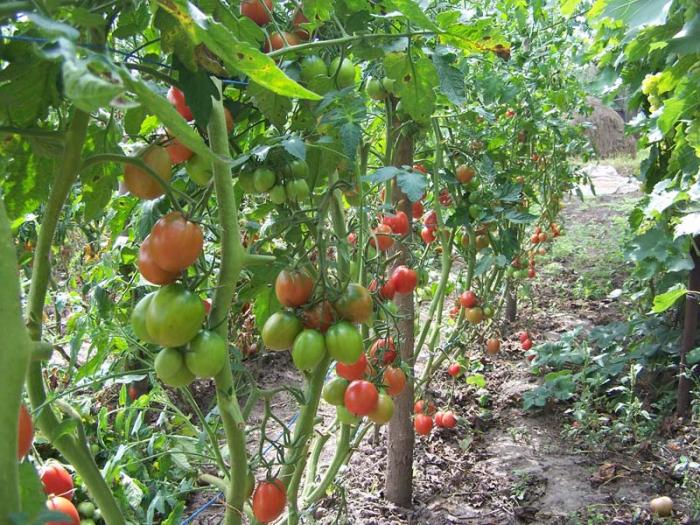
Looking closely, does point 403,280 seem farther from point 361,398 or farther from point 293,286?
point 293,286

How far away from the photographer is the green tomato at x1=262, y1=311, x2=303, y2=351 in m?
0.93

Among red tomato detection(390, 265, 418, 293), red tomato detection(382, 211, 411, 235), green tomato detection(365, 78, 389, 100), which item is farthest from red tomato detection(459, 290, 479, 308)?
green tomato detection(365, 78, 389, 100)

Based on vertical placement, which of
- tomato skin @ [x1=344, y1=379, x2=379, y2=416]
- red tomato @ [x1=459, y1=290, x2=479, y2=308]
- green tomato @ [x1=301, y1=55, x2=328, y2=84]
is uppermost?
red tomato @ [x1=459, y1=290, x2=479, y2=308]

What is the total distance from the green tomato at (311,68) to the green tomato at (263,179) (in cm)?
17

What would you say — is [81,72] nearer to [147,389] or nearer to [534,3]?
[147,389]

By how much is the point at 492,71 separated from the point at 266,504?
1873mm

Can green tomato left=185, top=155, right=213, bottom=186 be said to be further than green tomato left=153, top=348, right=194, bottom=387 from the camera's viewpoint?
Yes

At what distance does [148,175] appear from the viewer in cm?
72

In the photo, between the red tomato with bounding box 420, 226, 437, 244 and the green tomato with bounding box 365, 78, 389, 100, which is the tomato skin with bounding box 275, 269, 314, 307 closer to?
the green tomato with bounding box 365, 78, 389, 100

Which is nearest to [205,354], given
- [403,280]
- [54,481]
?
[54,481]

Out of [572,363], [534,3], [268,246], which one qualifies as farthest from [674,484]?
[534,3]

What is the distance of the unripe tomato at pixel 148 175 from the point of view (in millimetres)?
723

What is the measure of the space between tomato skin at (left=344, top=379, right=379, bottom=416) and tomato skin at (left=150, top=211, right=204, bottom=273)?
1.85 feet

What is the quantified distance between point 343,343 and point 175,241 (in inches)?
12.7
